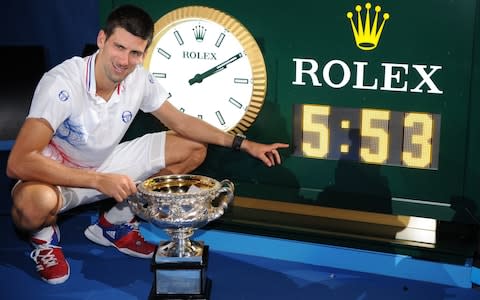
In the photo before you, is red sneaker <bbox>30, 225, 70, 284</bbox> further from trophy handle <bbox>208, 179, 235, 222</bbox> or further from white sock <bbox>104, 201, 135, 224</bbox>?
trophy handle <bbox>208, 179, 235, 222</bbox>

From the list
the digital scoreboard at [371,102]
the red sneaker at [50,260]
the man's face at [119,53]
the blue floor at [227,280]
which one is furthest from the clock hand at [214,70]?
the red sneaker at [50,260]

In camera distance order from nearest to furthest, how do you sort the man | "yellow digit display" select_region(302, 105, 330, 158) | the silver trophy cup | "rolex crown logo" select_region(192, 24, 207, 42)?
the silver trophy cup
the man
"yellow digit display" select_region(302, 105, 330, 158)
"rolex crown logo" select_region(192, 24, 207, 42)

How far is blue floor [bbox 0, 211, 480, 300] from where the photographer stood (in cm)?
285

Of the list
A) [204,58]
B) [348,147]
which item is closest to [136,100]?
[204,58]

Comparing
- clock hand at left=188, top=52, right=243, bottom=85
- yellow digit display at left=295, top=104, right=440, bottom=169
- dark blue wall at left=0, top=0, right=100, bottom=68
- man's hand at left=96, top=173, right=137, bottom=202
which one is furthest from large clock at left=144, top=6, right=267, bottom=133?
dark blue wall at left=0, top=0, right=100, bottom=68

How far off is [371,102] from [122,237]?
1.15 metres

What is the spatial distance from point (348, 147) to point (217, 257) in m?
0.70

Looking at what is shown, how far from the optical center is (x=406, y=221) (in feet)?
11.1

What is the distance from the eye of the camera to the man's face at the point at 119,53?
2820 mm

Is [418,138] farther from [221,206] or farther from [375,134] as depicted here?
[221,206]

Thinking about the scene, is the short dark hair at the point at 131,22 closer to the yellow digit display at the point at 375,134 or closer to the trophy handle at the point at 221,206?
the trophy handle at the point at 221,206

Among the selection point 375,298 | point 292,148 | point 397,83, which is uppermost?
point 397,83

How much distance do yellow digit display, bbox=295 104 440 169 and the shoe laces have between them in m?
1.07

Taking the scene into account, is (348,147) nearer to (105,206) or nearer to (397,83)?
(397,83)
